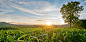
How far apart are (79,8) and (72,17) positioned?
192 inches

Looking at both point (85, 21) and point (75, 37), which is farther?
point (85, 21)

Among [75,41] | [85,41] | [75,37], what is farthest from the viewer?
[75,37]

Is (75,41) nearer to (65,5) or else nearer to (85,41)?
(85,41)

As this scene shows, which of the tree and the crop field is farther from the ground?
the tree

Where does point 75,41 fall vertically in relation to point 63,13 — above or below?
below

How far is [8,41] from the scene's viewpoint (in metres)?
3.14

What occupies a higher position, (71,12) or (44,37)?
(71,12)

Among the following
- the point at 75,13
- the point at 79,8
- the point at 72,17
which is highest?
the point at 79,8

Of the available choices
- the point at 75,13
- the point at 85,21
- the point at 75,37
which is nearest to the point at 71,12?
the point at 75,13

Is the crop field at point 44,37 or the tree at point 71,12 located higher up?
the tree at point 71,12

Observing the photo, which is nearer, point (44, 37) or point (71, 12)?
point (44, 37)

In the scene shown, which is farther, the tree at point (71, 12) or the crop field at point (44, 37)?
the tree at point (71, 12)

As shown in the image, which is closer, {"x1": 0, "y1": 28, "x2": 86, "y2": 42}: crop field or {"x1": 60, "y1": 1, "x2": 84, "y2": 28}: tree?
{"x1": 0, "y1": 28, "x2": 86, "y2": 42}: crop field

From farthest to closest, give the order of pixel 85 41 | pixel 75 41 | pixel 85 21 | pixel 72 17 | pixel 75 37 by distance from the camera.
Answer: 1. pixel 72 17
2. pixel 85 21
3. pixel 75 37
4. pixel 75 41
5. pixel 85 41
